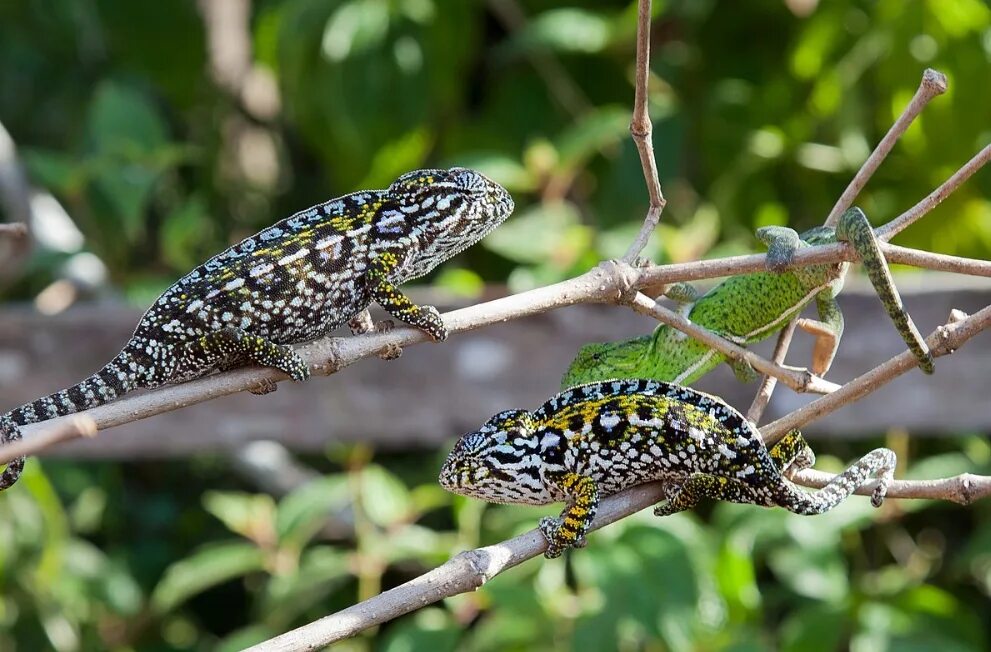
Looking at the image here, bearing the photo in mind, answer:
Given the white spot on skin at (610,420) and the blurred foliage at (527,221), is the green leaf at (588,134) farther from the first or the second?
the white spot on skin at (610,420)

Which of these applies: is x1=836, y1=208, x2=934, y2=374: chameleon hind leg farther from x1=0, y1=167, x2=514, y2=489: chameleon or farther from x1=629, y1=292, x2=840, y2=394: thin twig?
x1=0, y1=167, x2=514, y2=489: chameleon

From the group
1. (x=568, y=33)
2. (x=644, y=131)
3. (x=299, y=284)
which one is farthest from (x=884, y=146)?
(x=568, y=33)

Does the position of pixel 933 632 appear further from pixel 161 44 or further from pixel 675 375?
pixel 161 44

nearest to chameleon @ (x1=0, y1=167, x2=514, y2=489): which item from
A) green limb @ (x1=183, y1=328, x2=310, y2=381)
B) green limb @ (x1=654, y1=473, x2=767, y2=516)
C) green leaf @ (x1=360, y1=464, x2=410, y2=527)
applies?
green limb @ (x1=183, y1=328, x2=310, y2=381)

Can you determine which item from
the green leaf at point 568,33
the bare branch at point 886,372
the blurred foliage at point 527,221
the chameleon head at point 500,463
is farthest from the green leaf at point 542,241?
the bare branch at point 886,372

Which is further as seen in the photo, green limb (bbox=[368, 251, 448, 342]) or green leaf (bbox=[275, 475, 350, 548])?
green leaf (bbox=[275, 475, 350, 548])
